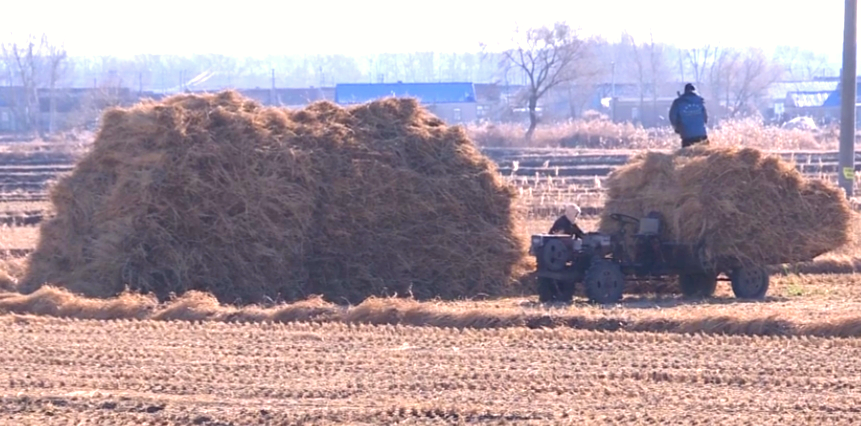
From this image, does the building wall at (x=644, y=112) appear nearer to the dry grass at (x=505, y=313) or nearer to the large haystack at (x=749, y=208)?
the large haystack at (x=749, y=208)

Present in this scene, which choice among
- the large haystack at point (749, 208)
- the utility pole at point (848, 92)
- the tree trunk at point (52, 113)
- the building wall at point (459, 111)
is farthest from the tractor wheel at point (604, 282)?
the tree trunk at point (52, 113)

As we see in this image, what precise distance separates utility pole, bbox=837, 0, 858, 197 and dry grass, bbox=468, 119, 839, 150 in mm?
26299

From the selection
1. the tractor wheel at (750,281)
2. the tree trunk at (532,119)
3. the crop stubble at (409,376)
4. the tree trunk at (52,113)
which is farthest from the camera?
the tree trunk at (52,113)

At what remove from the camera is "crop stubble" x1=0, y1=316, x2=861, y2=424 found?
367 inches

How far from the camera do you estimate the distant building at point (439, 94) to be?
247ft

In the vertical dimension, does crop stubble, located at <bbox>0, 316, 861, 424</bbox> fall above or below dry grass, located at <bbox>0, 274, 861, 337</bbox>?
above

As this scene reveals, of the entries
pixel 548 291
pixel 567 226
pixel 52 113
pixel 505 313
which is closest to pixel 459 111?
pixel 52 113

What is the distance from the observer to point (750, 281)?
55.9ft

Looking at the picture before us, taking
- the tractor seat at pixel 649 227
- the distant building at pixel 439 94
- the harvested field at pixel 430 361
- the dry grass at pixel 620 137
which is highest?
the distant building at pixel 439 94

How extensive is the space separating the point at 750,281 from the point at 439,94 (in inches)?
2537

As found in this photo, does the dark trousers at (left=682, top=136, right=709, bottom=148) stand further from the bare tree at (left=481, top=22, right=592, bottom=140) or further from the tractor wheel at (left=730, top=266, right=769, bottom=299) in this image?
the bare tree at (left=481, top=22, right=592, bottom=140)

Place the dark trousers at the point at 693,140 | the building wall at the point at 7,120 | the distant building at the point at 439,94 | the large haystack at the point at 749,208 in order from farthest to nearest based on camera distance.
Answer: the building wall at the point at 7,120, the distant building at the point at 439,94, the dark trousers at the point at 693,140, the large haystack at the point at 749,208

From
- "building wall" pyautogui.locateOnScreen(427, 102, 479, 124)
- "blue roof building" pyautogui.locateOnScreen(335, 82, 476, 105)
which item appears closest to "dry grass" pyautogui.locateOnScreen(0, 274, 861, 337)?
"blue roof building" pyautogui.locateOnScreen(335, 82, 476, 105)

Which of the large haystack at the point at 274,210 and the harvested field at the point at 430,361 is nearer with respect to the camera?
the harvested field at the point at 430,361
